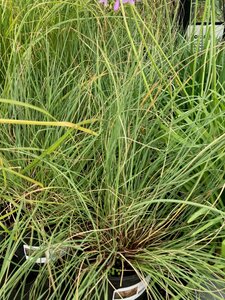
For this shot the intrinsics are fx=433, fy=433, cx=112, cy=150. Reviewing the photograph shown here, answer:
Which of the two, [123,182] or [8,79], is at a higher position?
[8,79]

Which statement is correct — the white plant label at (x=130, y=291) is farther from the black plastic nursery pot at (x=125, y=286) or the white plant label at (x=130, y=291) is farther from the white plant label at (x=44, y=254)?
the white plant label at (x=44, y=254)

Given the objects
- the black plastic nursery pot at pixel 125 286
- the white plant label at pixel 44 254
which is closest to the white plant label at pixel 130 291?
the black plastic nursery pot at pixel 125 286

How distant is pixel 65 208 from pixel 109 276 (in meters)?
0.14

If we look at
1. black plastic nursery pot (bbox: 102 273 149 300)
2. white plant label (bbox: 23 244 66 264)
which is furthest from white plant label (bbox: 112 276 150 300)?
white plant label (bbox: 23 244 66 264)

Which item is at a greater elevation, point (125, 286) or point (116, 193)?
point (116, 193)

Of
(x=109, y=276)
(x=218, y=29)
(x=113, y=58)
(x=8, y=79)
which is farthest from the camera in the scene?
(x=218, y=29)

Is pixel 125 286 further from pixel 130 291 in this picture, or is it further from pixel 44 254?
pixel 44 254

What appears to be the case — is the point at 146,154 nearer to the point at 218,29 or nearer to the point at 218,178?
the point at 218,178

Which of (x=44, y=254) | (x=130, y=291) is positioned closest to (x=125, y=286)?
(x=130, y=291)

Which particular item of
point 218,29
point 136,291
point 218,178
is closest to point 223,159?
point 218,178

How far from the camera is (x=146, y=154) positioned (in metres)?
0.74

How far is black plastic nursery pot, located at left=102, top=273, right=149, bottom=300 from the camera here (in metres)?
0.65

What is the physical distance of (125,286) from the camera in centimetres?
65

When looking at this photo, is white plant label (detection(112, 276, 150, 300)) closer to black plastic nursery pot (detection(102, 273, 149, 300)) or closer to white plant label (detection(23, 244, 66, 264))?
black plastic nursery pot (detection(102, 273, 149, 300))
